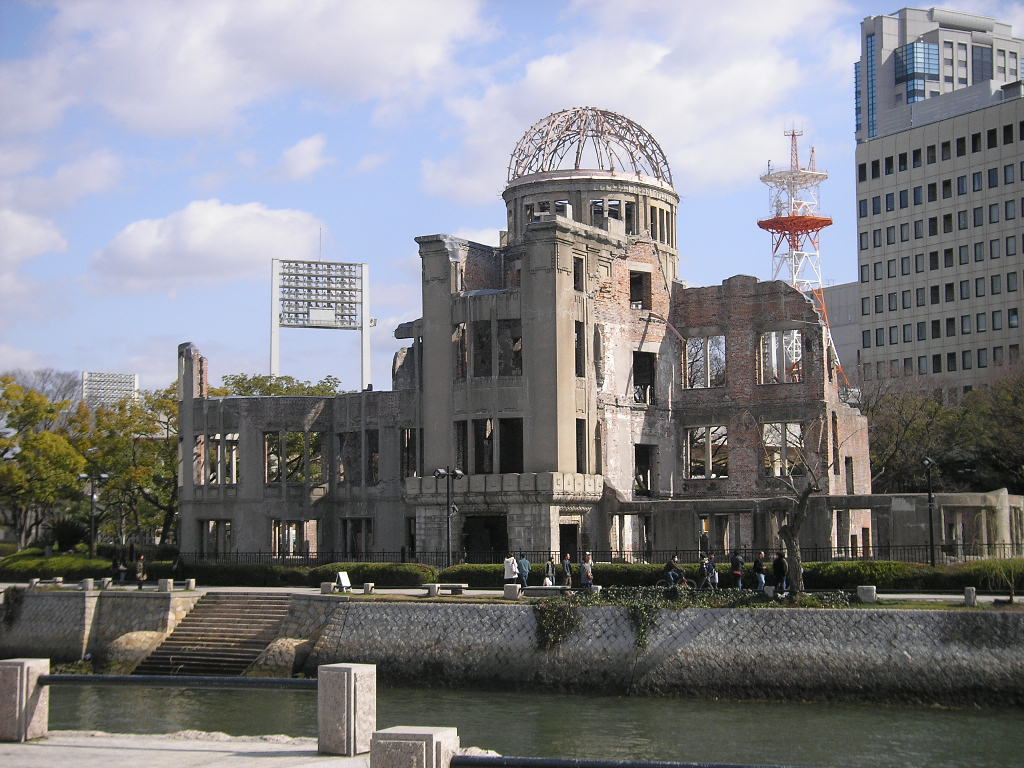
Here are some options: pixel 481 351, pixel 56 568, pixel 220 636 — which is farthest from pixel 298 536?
pixel 220 636

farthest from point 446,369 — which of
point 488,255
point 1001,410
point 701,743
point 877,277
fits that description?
point 877,277

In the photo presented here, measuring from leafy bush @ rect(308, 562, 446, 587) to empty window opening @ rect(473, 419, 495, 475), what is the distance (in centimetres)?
756

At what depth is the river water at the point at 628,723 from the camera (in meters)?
26.5

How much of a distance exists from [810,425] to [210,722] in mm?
30850

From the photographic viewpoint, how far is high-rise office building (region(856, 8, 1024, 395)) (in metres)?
94.7

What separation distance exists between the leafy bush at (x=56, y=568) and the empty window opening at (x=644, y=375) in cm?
2257

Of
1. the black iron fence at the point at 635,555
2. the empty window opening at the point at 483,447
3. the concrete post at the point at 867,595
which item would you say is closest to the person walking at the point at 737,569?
the concrete post at the point at 867,595

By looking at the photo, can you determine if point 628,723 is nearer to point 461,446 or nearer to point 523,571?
point 523,571

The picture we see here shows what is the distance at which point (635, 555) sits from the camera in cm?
4800

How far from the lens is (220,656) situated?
3928cm

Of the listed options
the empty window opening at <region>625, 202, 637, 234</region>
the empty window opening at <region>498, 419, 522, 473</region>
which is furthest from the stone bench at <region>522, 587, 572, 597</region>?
the empty window opening at <region>625, 202, 637, 234</region>

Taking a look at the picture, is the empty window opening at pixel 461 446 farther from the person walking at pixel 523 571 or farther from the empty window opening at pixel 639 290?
the person walking at pixel 523 571

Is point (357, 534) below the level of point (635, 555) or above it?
above

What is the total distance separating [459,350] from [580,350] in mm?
4713
